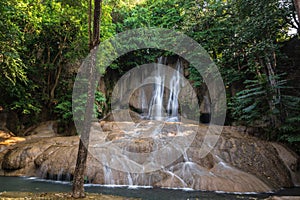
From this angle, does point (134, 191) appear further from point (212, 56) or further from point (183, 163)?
point (212, 56)

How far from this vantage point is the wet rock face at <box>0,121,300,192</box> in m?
9.12

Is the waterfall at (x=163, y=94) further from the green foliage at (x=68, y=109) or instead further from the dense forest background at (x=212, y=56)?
the green foliage at (x=68, y=109)

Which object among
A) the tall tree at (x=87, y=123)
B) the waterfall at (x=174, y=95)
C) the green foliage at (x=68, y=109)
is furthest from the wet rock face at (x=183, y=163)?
the waterfall at (x=174, y=95)

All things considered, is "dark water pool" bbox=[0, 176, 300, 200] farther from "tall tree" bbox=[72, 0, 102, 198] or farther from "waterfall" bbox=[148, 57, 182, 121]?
"waterfall" bbox=[148, 57, 182, 121]

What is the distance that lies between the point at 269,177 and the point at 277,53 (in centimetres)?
753

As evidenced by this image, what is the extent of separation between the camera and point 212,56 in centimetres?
1906

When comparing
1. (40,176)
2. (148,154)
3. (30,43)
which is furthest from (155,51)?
(40,176)

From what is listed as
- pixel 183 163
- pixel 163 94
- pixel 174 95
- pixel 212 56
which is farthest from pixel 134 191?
pixel 163 94

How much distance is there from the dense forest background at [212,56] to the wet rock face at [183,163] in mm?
1767

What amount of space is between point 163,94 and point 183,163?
1158 centimetres

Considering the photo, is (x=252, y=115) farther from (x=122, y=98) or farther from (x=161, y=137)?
(x=122, y=98)

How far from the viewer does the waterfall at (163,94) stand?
2009 cm

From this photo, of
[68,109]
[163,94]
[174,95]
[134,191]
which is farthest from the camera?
[163,94]

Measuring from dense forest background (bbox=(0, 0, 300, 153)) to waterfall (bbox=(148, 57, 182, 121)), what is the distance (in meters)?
2.26
